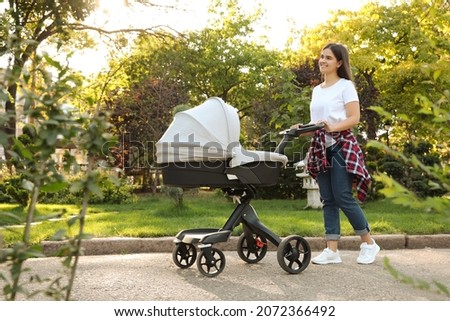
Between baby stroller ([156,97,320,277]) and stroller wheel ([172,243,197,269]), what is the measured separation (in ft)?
0.05

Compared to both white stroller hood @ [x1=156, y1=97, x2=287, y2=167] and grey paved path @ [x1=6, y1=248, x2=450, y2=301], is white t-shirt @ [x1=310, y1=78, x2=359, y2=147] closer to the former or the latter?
white stroller hood @ [x1=156, y1=97, x2=287, y2=167]

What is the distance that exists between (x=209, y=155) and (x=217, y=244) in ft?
5.49

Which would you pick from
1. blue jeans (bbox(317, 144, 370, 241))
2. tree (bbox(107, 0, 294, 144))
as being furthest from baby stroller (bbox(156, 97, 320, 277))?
tree (bbox(107, 0, 294, 144))

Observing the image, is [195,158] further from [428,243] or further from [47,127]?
[428,243]

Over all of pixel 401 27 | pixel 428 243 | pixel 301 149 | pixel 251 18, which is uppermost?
pixel 251 18

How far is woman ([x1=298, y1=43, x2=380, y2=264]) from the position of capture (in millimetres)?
4684

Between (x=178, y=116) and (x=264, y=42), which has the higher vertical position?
(x=264, y=42)

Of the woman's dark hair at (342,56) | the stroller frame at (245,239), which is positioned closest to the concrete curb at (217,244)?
the stroller frame at (245,239)

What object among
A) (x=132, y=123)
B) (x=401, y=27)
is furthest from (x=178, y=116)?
(x=401, y=27)

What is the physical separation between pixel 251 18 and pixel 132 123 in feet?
54.9

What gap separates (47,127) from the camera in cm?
170

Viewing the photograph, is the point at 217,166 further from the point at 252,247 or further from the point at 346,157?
the point at 346,157

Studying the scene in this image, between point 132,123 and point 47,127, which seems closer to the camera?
point 47,127

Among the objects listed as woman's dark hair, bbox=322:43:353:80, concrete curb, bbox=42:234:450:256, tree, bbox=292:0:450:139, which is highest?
tree, bbox=292:0:450:139
